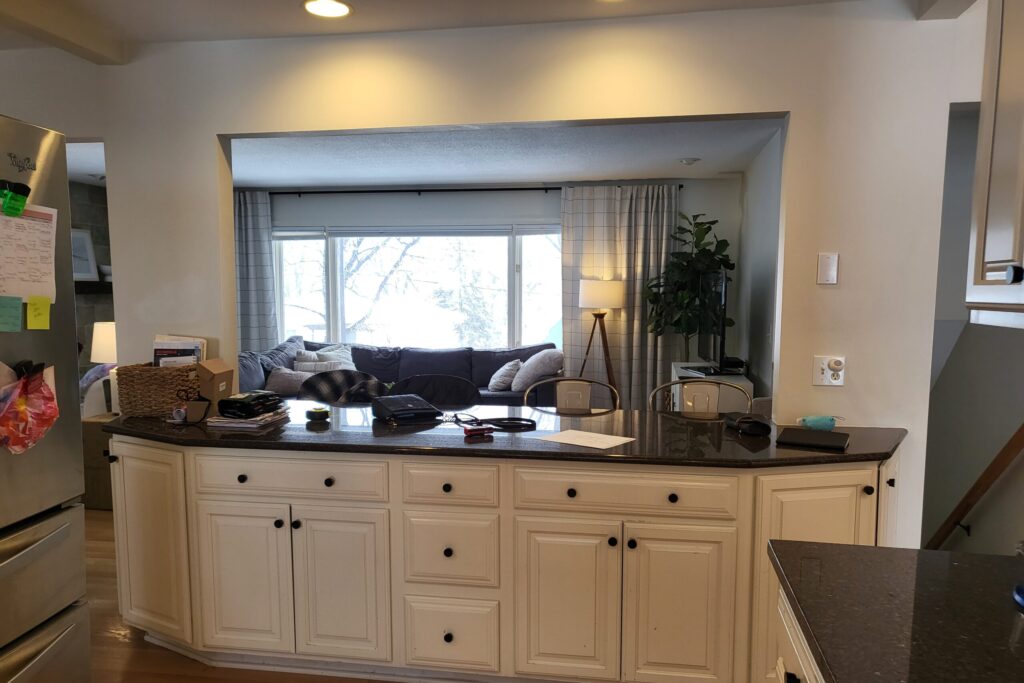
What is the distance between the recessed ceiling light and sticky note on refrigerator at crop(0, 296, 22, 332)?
1.38 meters

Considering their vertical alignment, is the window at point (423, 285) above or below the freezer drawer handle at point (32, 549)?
above

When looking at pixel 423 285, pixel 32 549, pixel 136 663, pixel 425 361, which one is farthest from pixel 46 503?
pixel 423 285

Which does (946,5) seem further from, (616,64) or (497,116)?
(497,116)

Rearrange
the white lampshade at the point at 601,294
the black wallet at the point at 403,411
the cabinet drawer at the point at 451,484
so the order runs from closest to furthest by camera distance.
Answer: the cabinet drawer at the point at 451,484 < the black wallet at the point at 403,411 < the white lampshade at the point at 601,294

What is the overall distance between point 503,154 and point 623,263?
1.72 m

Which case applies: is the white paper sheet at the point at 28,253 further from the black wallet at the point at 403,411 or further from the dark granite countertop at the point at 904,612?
the dark granite countertop at the point at 904,612

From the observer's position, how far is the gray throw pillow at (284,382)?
5477mm

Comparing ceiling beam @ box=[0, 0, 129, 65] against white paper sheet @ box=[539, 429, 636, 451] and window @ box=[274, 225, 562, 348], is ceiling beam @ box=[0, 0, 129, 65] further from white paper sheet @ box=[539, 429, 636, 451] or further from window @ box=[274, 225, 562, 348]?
window @ box=[274, 225, 562, 348]

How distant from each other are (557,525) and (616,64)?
171 cm

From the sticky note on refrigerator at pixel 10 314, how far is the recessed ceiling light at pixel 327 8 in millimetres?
1378

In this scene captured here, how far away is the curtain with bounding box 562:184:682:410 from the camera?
19.0ft

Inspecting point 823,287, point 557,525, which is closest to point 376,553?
point 557,525

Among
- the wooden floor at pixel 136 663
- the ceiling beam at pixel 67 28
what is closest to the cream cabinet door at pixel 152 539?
the wooden floor at pixel 136 663

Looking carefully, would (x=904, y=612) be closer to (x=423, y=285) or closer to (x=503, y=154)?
(x=503, y=154)
